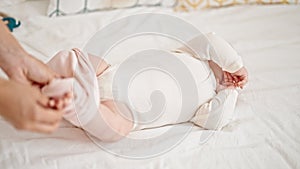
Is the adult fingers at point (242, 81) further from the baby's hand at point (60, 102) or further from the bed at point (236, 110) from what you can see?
Result: the baby's hand at point (60, 102)

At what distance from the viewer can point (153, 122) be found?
100 cm

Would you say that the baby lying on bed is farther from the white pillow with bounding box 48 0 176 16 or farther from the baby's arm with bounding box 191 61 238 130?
the white pillow with bounding box 48 0 176 16

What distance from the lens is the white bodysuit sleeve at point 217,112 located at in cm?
102

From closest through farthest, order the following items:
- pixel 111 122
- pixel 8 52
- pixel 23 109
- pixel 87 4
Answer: pixel 23 109
pixel 8 52
pixel 111 122
pixel 87 4

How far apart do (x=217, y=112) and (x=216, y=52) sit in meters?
0.18

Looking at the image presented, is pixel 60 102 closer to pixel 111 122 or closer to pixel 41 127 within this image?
pixel 41 127

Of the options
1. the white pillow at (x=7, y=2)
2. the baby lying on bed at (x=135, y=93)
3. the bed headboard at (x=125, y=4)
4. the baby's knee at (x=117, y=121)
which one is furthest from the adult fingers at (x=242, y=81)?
the white pillow at (x=7, y=2)

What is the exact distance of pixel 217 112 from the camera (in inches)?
40.3

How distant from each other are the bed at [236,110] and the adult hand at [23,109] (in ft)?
1.02

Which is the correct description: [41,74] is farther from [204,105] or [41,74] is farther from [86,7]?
[86,7]

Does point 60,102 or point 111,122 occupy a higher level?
point 60,102

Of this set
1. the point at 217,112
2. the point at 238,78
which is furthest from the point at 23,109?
the point at 238,78

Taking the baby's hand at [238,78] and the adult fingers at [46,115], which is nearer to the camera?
the adult fingers at [46,115]

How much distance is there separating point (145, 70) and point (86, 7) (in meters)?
0.49
